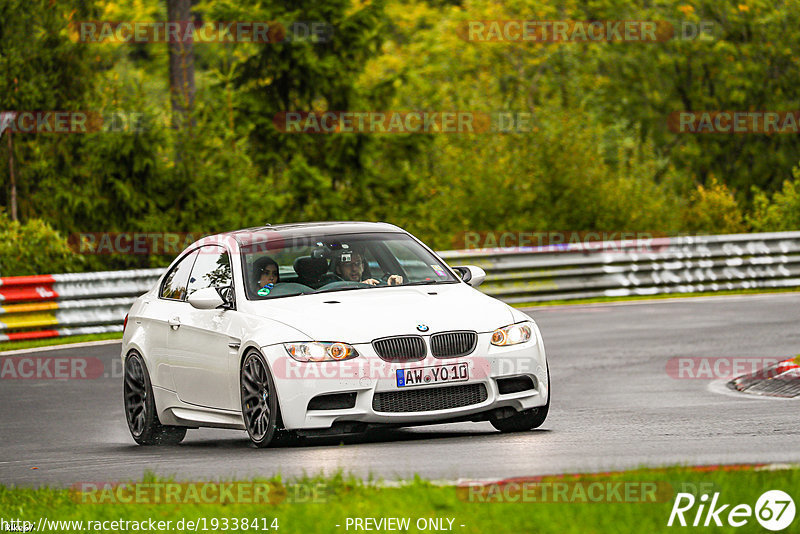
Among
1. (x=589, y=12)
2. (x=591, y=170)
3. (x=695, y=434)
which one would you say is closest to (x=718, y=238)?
(x=591, y=170)

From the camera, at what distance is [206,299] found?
11.1 metres

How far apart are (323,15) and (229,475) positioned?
28.5 meters

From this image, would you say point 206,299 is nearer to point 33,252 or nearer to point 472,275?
point 472,275

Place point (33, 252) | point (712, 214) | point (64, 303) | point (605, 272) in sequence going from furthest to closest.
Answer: point (712, 214)
point (605, 272)
point (33, 252)
point (64, 303)

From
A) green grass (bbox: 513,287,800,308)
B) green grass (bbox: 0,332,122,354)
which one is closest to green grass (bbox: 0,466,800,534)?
green grass (bbox: 0,332,122,354)

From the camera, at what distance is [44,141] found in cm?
3089

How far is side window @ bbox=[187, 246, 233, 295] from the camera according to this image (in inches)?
456

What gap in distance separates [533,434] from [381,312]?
4.62ft

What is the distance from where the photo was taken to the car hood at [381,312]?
10.2 meters

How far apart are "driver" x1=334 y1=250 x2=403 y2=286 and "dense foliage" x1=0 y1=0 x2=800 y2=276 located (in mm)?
14078

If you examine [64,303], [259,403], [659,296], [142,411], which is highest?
[259,403]

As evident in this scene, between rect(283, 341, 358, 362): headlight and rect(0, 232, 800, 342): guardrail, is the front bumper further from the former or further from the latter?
rect(0, 232, 800, 342): guardrail

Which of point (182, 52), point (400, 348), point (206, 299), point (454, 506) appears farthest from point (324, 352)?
point (182, 52)

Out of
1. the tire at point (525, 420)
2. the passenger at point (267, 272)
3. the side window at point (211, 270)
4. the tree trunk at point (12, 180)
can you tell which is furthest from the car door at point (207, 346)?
the tree trunk at point (12, 180)
